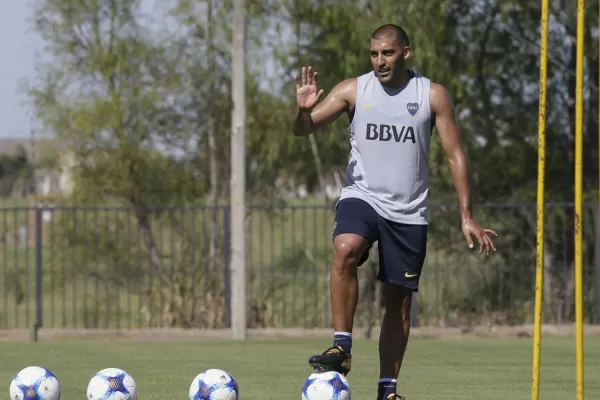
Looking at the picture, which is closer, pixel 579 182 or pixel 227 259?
pixel 579 182

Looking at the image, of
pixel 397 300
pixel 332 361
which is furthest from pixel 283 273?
pixel 332 361

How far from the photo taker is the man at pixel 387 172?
680 cm

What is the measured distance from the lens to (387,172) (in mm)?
6832

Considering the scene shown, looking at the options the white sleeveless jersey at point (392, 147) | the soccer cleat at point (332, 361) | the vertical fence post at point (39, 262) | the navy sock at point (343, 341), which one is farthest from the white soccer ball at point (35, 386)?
the vertical fence post at point (39, 262)

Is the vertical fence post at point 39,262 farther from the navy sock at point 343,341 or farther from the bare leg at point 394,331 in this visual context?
the navy sock at point 343,341

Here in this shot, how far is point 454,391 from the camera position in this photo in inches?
314

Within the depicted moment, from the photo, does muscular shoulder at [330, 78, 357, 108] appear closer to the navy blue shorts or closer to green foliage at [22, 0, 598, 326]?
the navy blue shorts

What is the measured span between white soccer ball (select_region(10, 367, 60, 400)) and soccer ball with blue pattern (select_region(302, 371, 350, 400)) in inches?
47.8

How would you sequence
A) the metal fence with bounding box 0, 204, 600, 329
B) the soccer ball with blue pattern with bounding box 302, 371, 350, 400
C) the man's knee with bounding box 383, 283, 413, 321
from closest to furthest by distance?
the soccer ball with blue pattern with bounding box 302, 371, 350, 400 → the man's knee with bounding box 383, 283, 413, 321 → the metal fence with bounding box 0, 204, 600, 329

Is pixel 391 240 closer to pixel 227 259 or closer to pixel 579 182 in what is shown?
pixel 579 182

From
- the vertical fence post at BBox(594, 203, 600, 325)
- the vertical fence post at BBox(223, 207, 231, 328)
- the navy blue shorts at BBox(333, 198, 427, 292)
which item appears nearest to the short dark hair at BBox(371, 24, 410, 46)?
the navy blue shorts at BBox(333, 198, 427, 292)

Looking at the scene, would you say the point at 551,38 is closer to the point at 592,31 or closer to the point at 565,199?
the point at 592,31

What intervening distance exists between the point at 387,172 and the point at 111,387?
6.10 ft

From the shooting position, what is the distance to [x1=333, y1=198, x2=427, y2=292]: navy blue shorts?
687 centimetres
